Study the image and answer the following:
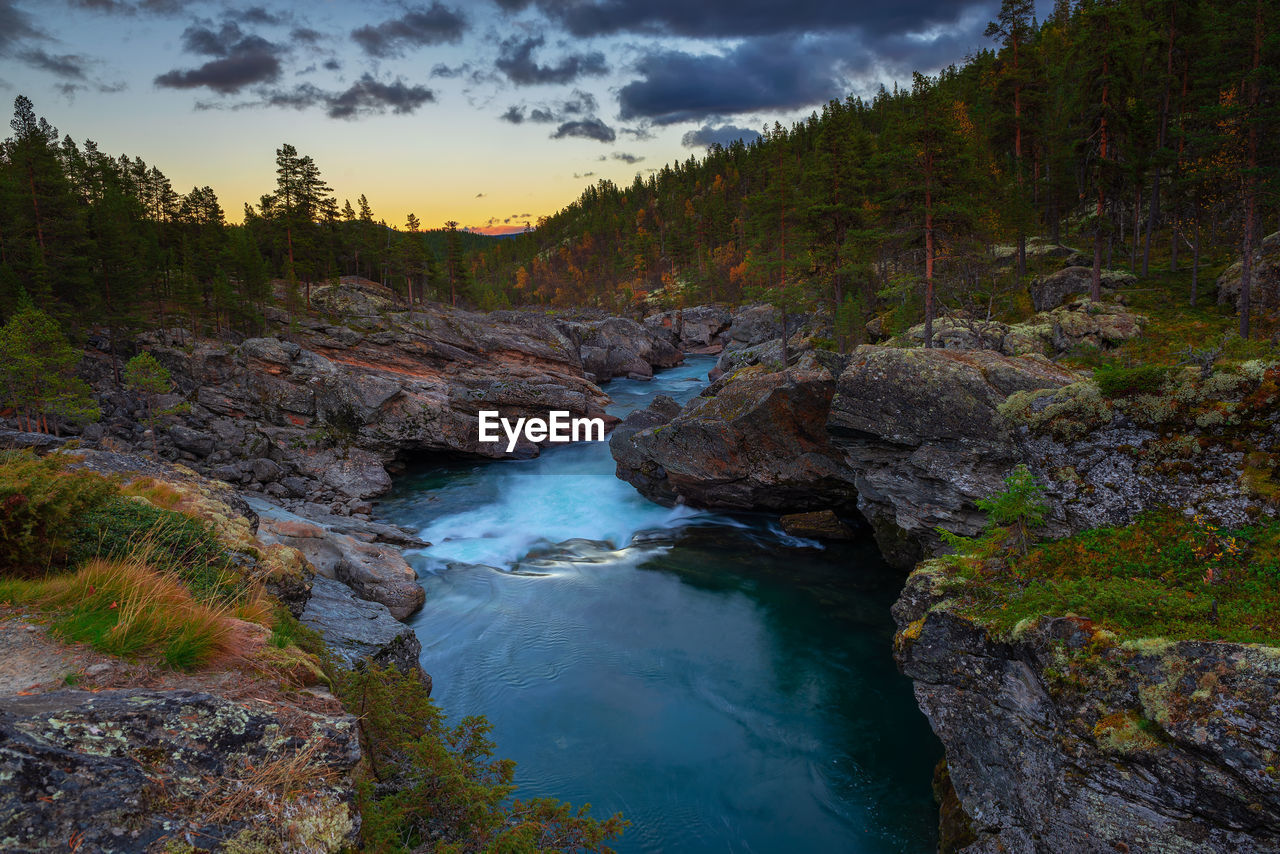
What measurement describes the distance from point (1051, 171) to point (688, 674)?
49.8m

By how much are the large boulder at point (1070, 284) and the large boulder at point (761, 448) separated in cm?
2202

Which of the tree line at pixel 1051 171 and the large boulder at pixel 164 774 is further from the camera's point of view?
the tree line at pixel 1051 171

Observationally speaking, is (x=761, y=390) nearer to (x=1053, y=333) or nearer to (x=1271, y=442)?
(x=1271, y=442)

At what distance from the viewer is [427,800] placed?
18.8 feet

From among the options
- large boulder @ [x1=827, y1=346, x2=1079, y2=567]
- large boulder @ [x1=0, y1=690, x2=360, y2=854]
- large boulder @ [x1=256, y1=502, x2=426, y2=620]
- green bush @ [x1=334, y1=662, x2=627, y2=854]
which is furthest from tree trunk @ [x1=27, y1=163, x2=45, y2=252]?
large boulder @ [x1=827, y1=346, x2=1079, y2=567]

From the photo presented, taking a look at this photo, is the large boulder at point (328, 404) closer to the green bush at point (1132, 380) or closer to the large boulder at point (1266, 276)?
the green bush at point (1132, 380)

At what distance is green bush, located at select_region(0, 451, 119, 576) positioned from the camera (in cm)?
597

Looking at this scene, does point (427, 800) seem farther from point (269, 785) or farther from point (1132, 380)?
point (1132, 380)

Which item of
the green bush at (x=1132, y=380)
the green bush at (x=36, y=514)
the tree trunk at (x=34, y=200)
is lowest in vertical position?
the green bush at (x=36, y=514)

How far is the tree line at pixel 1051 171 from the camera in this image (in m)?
24.1

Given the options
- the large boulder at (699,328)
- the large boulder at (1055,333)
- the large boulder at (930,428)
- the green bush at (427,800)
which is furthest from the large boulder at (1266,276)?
the large boulder at (699,328)

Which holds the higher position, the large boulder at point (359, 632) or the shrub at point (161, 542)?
the shrub at point (161, 542)

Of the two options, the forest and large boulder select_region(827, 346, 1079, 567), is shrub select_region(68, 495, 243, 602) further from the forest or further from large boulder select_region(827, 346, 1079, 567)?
Answer: the forest

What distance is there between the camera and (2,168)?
39250 mm
